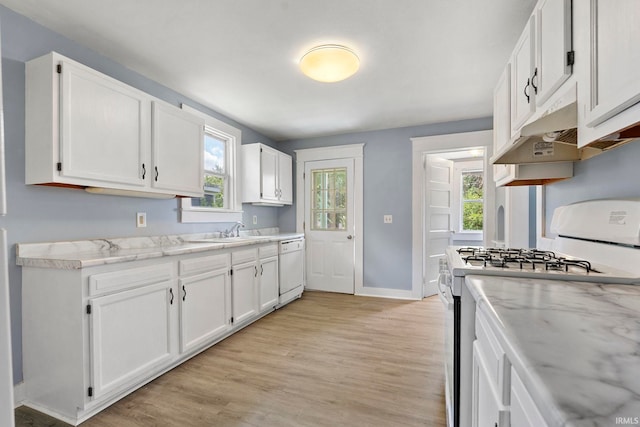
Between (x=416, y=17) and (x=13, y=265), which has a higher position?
(x=416, y=17)

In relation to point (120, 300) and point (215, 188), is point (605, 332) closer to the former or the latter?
point (120, 300)

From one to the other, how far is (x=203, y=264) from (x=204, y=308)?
361 mm

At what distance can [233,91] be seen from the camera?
2922mm

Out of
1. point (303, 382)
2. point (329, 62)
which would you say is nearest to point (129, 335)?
point (303, 382)

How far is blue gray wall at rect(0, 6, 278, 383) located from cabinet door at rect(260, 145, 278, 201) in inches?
65.9

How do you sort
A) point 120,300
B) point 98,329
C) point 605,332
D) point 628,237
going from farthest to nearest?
point 120,300 → point 98,329 → point 628,237 → point 605,332

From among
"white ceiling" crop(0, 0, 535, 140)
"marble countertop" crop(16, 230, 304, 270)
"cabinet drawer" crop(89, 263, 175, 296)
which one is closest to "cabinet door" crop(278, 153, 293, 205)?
"white ceiling" crop(0, 0, 535, 140)

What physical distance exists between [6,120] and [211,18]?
4.43 ft

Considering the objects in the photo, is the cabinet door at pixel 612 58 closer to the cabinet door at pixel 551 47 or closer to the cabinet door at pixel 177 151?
the cabinet door at pixel 551 47

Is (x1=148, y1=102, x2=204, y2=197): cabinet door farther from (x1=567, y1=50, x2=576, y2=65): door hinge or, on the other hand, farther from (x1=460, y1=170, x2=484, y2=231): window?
(x1=460, y1=170, x2=484, y2=231): window

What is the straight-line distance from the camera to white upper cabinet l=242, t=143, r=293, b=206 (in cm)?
380

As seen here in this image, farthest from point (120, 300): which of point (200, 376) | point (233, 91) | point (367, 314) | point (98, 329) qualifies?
point (367, 314)

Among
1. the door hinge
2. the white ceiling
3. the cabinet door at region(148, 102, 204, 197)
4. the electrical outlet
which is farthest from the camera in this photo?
the electrical outlet

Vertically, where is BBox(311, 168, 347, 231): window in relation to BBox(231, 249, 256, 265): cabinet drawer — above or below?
above
